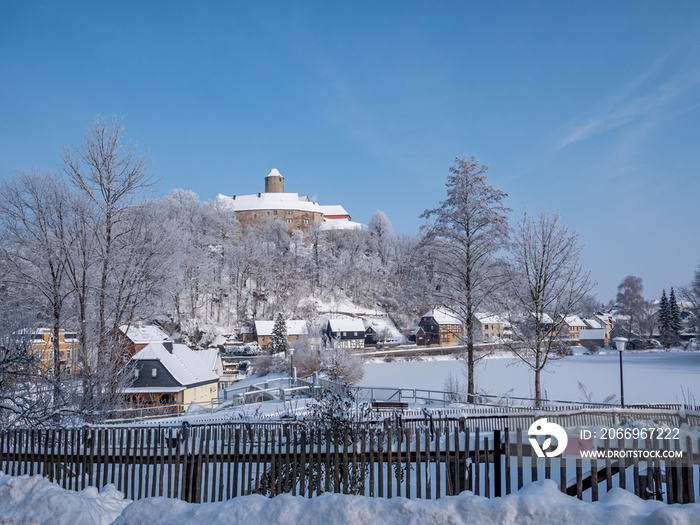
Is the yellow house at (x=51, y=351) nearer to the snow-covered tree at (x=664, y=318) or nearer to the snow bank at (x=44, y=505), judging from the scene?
the snow bank at (x=44, y=505)

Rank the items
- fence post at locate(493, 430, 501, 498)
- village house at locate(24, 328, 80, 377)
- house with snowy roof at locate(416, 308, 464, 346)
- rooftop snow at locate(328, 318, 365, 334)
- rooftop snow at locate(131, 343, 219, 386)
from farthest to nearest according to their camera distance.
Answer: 1. house with snowy roof at locate(416, 308, 464, 346)
2. rooftop snow at locate(328, 318, 365, 334)
3. rooftop snow at locate(131, 343, 219, 386)
4. village house at locate(24, 328, 80, 377)
5. fence post at locate(493, 430, 501, 498)

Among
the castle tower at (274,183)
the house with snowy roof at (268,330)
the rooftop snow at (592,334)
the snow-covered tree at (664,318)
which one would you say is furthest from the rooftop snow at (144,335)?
the castle tower at (274,183)

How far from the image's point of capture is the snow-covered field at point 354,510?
455 centimetres

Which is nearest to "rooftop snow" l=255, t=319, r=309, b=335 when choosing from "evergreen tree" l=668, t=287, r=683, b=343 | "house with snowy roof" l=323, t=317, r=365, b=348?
"house with snowy roof" l=323, t=317, r=365, b=348

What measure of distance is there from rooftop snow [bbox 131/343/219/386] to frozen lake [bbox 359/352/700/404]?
13982mm

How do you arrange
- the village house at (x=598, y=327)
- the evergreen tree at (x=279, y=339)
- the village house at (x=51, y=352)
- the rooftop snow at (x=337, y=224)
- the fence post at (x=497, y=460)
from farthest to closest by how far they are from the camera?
the rooftop snow at (x=337, y=224) < the village house at (x=598, y=327) < the evergreen tree at (x=279, y=339) < the village house at (x=51, y=352) < the fence post at (x=497, y=460)

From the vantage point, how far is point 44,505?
17.4 feet

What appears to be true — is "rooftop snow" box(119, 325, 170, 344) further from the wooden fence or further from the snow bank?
the snow bank

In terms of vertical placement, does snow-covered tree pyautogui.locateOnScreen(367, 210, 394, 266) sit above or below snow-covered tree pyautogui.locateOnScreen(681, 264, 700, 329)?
above

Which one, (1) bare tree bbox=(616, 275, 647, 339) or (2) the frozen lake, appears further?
(1) bare tree bbox=(616, 275, 647, 339)

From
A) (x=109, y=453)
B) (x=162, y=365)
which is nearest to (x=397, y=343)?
(x=162, y=365)

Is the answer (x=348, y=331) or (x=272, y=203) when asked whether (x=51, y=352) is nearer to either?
(x=348, y=331)

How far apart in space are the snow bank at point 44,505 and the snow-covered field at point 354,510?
1cm

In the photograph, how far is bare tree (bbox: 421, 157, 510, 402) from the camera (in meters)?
18.7
